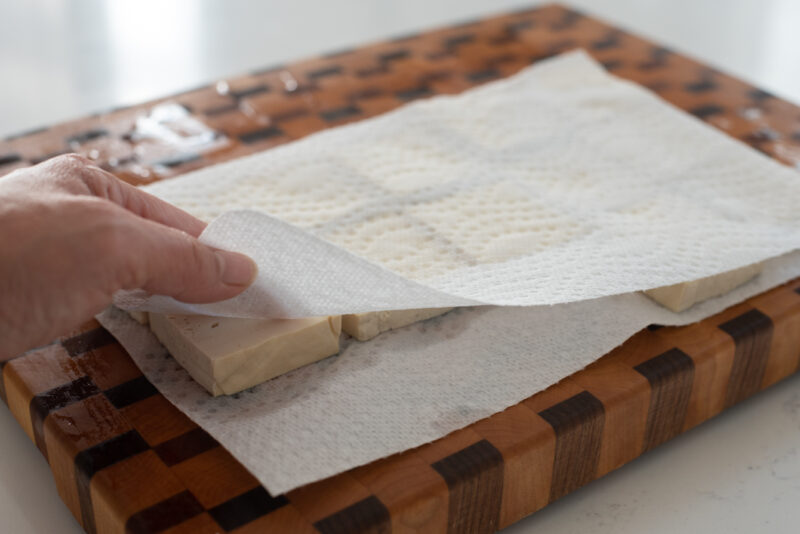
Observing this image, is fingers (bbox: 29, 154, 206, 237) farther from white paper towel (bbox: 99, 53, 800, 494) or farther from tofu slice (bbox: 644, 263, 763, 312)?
tofu slice (bbox: 644, 263, 763, 312)

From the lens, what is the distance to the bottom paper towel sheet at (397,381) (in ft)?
1.89

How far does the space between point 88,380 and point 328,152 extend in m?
0.31

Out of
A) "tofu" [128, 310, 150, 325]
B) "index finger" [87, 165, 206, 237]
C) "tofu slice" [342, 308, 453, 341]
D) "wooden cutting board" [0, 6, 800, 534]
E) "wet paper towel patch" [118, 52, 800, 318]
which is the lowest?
"wooden cutting board" [0, 6, 800, 534]

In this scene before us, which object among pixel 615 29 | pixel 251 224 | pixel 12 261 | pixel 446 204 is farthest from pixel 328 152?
pixel 615 29

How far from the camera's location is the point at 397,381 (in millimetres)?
631

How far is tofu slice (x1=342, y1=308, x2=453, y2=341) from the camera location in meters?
0.65

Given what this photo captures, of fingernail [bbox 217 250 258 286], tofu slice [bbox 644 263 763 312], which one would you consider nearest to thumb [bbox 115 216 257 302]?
fingernail [bbox 217 250 258 286]

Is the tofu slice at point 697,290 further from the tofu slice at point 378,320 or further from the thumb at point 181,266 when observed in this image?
the thumb at point 181,266

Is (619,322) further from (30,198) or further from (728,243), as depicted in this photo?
(30,198)

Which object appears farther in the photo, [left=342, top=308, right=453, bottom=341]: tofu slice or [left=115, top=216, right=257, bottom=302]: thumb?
[left=342, top=308, right=453, bottom=341]: tofu slice

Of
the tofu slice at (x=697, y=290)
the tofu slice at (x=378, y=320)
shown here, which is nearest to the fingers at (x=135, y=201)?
the tofu slice at (x=378, y=320)

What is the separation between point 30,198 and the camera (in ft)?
1.79

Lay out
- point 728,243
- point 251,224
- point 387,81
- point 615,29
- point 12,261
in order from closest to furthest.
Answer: point 12,261, point 251,224, point 728,243, point 387,81, point 615,29

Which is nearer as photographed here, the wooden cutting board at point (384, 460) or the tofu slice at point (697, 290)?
the wooden cutting board at point (384, 460)
